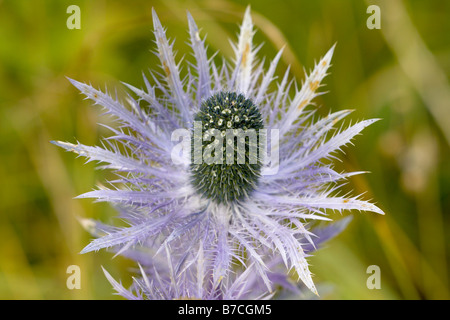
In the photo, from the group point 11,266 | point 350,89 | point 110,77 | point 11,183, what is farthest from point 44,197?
point 350,89

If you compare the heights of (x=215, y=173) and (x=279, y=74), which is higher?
(x=279, y=74)

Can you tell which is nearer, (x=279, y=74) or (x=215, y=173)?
(x=215, y=173)

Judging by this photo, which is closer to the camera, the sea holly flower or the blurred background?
the sea holly flower

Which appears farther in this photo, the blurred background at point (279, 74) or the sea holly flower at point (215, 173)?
the blurred background at point (279, 74)
